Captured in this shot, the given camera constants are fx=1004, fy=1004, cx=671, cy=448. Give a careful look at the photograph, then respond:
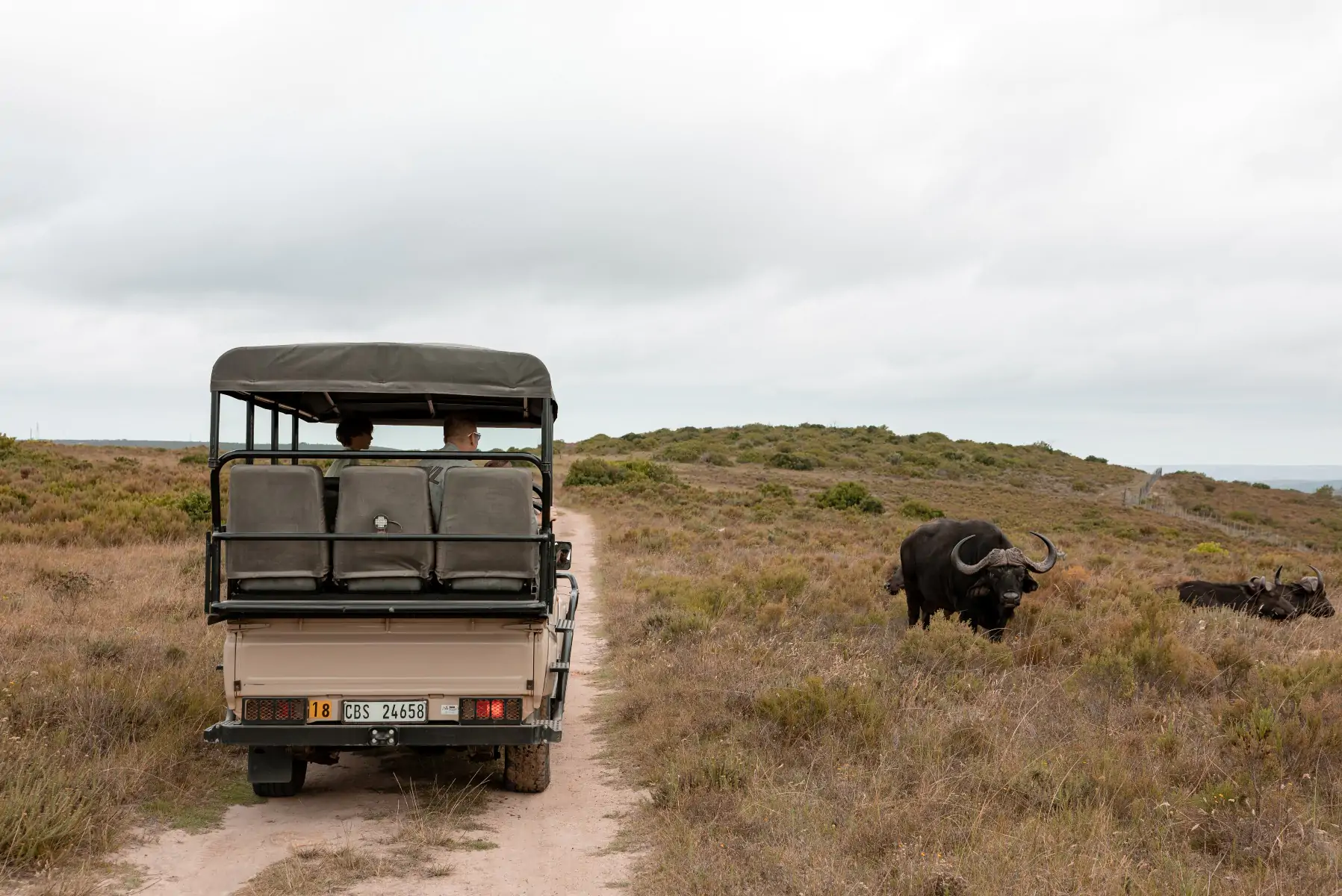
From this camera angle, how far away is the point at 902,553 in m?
13.3

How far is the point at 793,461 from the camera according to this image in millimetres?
62500

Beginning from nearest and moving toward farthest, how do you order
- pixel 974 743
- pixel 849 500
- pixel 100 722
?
pixel 974 743, pixel 100 722, pixel 849 500

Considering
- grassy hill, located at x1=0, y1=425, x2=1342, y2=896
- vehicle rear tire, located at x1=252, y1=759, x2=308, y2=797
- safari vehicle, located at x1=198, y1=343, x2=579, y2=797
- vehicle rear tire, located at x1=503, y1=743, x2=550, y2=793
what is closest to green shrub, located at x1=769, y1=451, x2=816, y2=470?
grassy hill, located at x1=0, y1=425, x2=1342, y2=896

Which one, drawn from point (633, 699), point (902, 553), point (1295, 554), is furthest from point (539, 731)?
point (1295, 554)

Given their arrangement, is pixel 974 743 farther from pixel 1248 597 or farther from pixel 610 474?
pixel 610 474

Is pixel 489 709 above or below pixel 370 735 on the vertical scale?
above

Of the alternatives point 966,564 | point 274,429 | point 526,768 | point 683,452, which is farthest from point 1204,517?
point 274,429

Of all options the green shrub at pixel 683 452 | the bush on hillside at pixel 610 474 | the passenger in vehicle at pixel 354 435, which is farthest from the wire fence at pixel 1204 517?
the passenger in vehicle at pixel 354 435

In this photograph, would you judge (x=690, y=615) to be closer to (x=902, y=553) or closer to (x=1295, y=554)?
(x=902, y=553)

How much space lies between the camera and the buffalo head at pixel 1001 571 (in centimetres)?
1133

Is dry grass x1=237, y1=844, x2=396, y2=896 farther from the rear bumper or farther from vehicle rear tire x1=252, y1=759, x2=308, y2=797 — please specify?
vehicle rear tire x1=252, y1=759, x2=308, y2=797

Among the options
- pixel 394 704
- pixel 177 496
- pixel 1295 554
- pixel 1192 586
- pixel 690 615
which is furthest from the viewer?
pixel 1295 554

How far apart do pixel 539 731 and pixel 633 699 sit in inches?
116

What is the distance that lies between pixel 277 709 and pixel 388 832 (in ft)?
3.40
